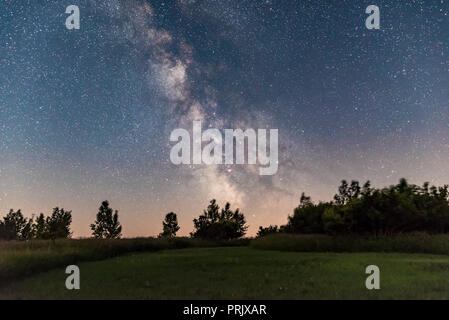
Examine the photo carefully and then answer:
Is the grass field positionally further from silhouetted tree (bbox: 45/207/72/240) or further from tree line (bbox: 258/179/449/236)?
silhouetted tree (bbox: 45/207/72/240)

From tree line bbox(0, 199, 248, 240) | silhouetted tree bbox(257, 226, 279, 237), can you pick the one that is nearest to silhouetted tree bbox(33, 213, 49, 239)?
tree line bbox(0, 199, 248, 240)

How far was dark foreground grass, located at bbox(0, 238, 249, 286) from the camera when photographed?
701 inches

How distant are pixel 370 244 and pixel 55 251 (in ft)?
92.5

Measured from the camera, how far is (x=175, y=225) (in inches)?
3383

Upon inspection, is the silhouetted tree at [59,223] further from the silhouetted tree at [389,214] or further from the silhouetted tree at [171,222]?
the silhouetted tree at [389,214]

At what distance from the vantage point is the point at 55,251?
23469 millimetres

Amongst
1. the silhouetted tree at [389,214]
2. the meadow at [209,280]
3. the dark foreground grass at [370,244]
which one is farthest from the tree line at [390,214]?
the meadow at [209,280]

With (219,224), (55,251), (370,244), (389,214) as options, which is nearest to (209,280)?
(55,251)

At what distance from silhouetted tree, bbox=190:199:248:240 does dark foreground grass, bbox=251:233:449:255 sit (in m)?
32.2

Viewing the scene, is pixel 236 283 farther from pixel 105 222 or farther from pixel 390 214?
pixel 105 222
